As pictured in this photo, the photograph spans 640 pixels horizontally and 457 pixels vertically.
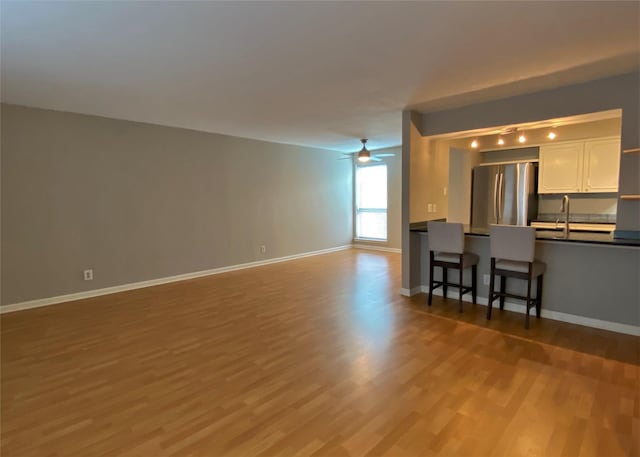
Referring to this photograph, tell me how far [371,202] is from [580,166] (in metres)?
4.09

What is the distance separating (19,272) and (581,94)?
6353mm

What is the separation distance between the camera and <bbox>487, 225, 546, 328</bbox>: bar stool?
130 inches

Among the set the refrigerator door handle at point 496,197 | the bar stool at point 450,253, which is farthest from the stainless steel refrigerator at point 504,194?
the bar stool at point 450,253

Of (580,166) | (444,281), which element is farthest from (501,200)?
(444,281)

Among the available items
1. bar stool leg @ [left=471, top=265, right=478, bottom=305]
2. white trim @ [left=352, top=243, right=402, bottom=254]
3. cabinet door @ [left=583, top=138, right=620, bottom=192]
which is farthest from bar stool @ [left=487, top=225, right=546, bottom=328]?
white trim @ [left=352, top=243, right=402, bottom=254]

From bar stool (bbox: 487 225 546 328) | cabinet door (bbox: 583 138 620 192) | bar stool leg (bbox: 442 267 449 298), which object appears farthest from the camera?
cabinet door (bbox: 583 138 620 192)

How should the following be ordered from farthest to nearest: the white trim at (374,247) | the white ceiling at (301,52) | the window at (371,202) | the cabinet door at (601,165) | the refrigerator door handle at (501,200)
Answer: the window at (371,202) < the white trim at (374,247) < the refrigerator door handle at (501,200) < the cabinet door at (601,165) < the white ceiling at (301,52)

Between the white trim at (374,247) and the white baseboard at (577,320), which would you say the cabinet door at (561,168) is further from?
the white trim at (374,247)

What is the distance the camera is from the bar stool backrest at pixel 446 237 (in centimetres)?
379

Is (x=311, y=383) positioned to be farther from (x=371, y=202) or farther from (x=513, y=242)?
(x=371, y=202)

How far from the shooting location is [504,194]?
5867 mm

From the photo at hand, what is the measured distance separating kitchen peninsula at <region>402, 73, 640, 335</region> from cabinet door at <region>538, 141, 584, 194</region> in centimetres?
42

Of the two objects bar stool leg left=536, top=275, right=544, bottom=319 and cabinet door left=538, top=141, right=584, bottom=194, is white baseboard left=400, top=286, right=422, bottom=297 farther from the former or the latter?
cabinet door left=538, top=141, right=584, bottom=194

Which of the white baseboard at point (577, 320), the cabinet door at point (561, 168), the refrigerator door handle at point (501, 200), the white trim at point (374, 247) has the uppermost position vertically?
the cabinet door at point (561, 168)
